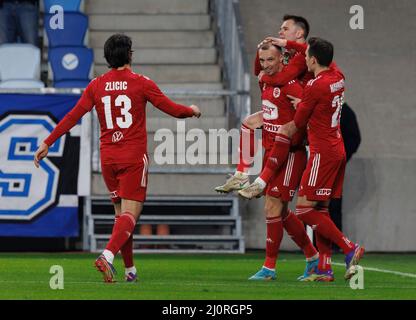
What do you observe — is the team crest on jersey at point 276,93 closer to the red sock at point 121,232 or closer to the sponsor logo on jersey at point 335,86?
the sponsor logo on jersey at point 335,86

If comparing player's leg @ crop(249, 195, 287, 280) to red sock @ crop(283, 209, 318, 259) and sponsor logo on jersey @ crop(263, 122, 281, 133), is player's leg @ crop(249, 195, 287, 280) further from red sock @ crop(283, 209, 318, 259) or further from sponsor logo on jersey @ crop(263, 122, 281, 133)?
sponsor logo on jersey @ crop(263, 122, 281, 133)

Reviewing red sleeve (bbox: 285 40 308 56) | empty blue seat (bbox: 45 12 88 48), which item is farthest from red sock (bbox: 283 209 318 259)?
empty blue seat (bbox: 45 12 88 48)

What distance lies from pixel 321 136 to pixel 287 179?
0.59m

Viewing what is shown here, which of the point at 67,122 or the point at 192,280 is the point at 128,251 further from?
the point at 67,122

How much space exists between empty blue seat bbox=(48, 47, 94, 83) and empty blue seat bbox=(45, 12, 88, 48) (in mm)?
413

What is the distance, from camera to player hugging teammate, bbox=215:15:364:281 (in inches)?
455

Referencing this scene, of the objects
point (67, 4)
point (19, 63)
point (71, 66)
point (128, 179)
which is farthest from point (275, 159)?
point (67, 4)

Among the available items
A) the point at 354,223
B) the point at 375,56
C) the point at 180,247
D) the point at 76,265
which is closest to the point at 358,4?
the point at 375,56

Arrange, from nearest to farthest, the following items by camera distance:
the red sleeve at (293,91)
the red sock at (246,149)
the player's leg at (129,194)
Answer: the player's leg at (129,194), the red sleeve at (293,91), the red sock at (246,149)

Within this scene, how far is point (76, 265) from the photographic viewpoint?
1417cm

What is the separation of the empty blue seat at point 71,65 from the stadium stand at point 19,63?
0.23m

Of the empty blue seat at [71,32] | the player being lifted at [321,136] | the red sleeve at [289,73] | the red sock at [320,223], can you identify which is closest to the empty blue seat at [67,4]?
the empty blue seat at [71,32]

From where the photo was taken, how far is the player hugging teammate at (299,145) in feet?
37.9
